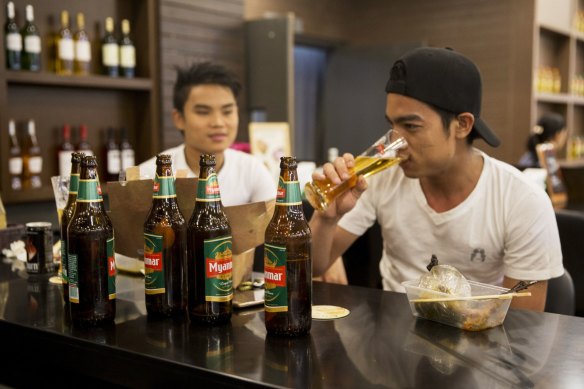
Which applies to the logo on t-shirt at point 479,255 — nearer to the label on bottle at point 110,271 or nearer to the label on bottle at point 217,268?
the label on bottle at point 217,268

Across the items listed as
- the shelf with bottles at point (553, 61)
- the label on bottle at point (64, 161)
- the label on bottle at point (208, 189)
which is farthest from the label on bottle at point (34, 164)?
the shelf with bottles at point (553, 61)

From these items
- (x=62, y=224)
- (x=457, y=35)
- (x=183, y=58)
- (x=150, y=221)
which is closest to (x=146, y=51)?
(x=183, y=58)

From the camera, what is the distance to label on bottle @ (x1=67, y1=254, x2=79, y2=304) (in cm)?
109

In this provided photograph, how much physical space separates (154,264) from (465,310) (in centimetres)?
53

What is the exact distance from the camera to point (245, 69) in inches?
163

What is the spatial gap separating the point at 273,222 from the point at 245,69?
322 cm

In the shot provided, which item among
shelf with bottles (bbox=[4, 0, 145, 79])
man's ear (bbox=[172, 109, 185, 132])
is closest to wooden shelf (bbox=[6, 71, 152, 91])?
shelf with bottles (bbox=[4, 0, 145, 79])

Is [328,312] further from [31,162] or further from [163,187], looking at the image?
[31,162]

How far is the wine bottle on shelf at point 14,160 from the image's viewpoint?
9.36 ft

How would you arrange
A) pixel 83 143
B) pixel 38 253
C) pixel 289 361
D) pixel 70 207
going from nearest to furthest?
pixel 289 361 < pixel 70 207 < pixel 38 253 < pixel 83 143

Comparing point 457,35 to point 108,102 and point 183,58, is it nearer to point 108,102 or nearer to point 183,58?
point 183,58

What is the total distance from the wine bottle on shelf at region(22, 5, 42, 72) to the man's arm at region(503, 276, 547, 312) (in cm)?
228

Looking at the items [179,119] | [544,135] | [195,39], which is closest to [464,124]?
[179,119]

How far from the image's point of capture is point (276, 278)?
1023 mm
